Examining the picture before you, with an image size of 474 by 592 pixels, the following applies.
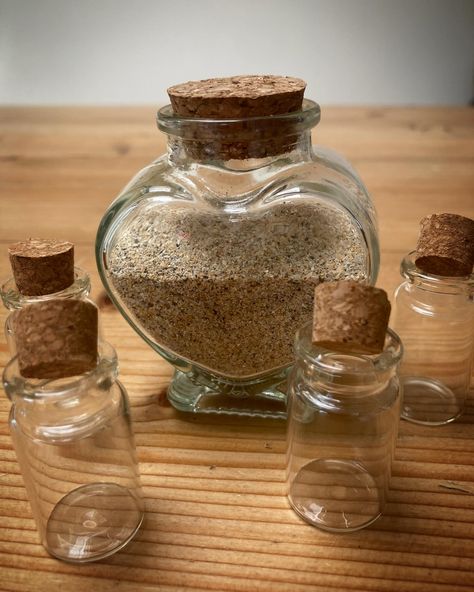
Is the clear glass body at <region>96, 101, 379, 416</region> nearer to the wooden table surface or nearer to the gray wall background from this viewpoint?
the wooden table surface

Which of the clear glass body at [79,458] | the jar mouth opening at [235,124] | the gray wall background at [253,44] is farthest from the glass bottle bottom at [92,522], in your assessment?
the gray wall background at [253,44]

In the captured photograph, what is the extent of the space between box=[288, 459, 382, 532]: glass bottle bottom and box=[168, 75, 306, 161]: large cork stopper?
1.04 ft

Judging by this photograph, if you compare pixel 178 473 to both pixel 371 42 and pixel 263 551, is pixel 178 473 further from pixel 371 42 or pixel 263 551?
pixel 371 42

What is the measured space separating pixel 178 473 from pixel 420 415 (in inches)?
10.8

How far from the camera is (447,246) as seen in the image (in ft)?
2.05

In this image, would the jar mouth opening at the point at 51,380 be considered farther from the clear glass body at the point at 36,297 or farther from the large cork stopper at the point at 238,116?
the large cork stopper at the point at 238,116

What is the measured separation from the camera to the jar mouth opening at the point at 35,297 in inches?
25.1

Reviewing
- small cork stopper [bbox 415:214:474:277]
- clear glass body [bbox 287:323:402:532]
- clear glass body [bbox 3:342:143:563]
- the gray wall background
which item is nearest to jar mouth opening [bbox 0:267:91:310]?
clear glass body [bbox 3:342:143:563]

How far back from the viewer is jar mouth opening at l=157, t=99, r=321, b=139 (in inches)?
22.9

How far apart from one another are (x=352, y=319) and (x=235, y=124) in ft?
0.69

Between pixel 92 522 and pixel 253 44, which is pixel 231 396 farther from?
pixel 253 44

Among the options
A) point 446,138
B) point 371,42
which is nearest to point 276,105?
point 446,138

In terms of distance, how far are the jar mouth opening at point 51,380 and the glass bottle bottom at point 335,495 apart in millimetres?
216

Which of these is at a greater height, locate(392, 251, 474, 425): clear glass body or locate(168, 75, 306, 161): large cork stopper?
locate(168, 75, 306, 161): large cork stopper
